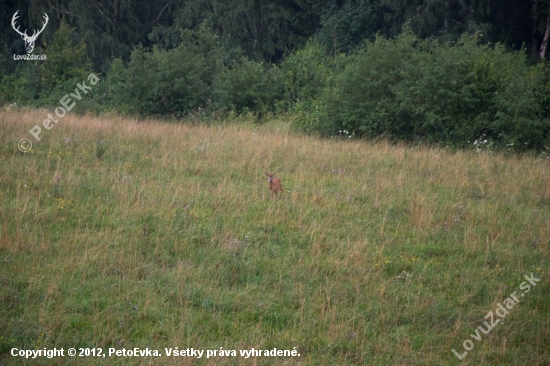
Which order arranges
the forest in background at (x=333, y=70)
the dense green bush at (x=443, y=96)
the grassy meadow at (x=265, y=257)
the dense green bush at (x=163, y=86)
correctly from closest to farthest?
the grassy meadow at (x=265, y=257) < the dense green bush at (x=443, y=96) < the forest in background at (x=333, y=70) < the dense green bush at (x=163, y=86)

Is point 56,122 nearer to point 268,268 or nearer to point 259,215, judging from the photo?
point 259,215

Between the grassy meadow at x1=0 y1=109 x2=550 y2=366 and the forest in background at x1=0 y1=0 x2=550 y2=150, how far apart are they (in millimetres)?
4280

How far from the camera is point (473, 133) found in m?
14.7

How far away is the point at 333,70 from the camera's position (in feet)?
79.6

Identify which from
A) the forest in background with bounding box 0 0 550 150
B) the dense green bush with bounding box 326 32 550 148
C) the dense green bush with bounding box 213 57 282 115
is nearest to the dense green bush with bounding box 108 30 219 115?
the forest in background with bounding box 0 0 550 150

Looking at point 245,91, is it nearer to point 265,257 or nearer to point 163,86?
point 163,86

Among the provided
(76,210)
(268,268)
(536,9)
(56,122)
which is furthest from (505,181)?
(536,9)

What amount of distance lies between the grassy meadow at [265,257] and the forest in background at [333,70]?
4280 mm

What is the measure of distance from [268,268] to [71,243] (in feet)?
7.55

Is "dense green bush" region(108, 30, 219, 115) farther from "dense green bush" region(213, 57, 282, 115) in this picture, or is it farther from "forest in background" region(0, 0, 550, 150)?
"dense green bush" region(213, 57, 282, 115)

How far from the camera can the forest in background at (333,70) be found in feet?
48.9

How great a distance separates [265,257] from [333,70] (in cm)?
1886

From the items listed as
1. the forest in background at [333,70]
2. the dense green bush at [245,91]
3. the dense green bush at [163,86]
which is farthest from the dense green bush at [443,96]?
the dense green bush at [163,86]

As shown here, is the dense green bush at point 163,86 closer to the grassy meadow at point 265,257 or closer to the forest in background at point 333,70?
the forest in background at point 333,70
